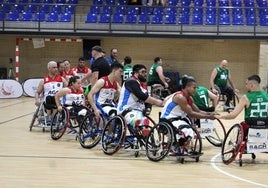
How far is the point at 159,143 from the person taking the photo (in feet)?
23.3

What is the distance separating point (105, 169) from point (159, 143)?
0.90 metres

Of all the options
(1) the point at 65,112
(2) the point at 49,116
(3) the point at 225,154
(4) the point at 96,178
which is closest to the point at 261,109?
(3) the point at 225,154

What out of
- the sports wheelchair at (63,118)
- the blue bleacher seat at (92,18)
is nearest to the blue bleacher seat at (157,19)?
the blue bleacher seat at (92,18)

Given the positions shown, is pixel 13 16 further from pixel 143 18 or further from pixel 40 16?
pixel 143 18

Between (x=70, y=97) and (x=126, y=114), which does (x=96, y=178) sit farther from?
(x=70, y=97)

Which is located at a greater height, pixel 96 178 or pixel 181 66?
Result: pixel 181 66

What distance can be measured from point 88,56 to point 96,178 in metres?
13.4

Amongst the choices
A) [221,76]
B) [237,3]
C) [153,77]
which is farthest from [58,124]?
[237,3]

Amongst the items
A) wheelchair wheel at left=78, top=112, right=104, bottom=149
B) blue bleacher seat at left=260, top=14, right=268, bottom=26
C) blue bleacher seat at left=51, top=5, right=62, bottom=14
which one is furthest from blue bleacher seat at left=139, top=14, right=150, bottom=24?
wheelchair wheel at left=78, top=112, right=104, bottom=149

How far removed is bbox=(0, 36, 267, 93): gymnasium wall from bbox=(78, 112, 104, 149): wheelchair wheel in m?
11.2

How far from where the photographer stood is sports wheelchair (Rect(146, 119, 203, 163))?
6914 mm

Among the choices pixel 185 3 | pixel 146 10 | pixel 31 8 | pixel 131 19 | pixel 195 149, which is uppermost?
pixel 185 3

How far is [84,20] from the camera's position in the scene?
19.4m

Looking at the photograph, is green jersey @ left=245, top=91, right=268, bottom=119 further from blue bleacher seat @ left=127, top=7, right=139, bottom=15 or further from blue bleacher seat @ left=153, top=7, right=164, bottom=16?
blue bleacher seat @ left=127, top=7, right=139, bottom=15
